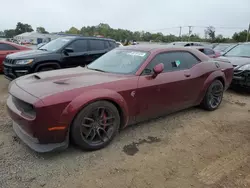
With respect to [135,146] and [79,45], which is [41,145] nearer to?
[135,146]

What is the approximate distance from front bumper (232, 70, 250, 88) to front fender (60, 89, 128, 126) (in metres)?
4.65

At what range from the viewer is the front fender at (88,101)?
291 cm

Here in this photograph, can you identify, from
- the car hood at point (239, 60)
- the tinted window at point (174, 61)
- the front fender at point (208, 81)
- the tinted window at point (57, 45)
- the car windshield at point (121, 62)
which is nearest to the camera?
the car windshield at point (121, 62)

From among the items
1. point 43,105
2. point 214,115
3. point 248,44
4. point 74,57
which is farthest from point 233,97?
point 43,105

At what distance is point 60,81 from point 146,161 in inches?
65.0

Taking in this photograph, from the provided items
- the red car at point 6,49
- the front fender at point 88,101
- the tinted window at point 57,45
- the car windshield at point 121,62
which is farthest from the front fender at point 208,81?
the red car at point 6,49

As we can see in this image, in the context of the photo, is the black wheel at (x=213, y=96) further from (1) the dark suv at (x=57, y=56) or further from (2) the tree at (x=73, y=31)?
(2) the tree at (x=73, y=31)

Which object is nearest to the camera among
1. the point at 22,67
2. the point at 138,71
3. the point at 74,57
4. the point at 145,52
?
the point at 138,71

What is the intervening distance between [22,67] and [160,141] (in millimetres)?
4682

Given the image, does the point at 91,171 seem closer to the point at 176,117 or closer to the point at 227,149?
the point at 227,149

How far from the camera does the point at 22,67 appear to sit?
21.3 feet

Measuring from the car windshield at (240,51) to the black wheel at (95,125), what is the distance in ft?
19.9

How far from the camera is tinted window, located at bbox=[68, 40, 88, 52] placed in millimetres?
7477

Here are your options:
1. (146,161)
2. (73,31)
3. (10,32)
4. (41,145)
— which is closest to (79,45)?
(41,145)
